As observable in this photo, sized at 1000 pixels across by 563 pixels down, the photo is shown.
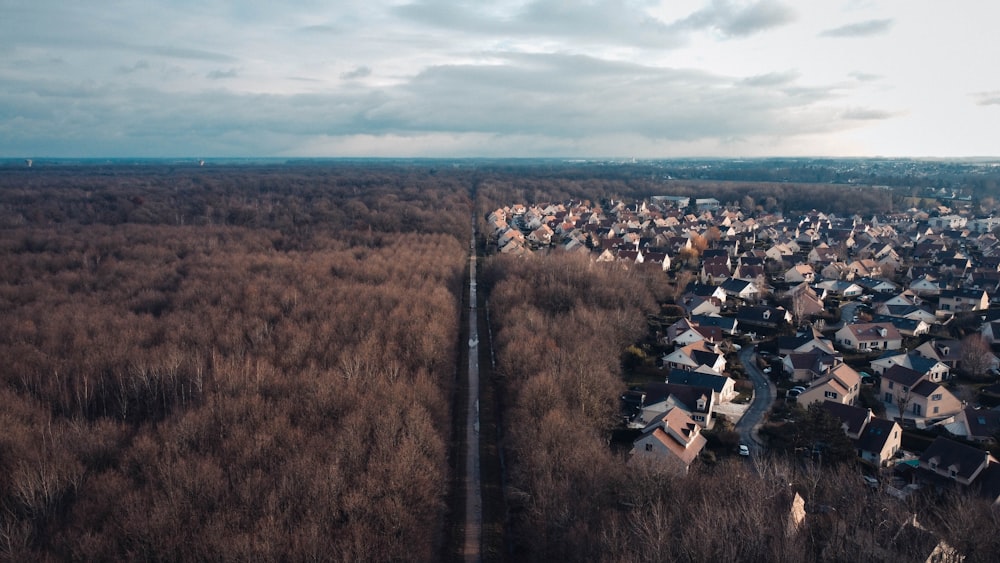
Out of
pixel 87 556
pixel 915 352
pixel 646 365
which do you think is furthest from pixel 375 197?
pixel 87 556

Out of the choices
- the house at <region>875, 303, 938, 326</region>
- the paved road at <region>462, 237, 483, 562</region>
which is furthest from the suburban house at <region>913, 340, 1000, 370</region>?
the paved road at <region>462, 237, 483, 562</region>

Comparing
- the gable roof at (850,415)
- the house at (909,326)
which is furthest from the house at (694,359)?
the house at (909,326)

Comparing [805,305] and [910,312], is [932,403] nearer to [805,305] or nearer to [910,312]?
[805,305]

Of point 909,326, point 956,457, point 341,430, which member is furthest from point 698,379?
point 909,326

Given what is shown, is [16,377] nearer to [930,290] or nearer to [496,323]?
[496,323]

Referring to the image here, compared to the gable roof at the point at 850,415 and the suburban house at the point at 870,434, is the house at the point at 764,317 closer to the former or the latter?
the gable roof at the point at 850,415

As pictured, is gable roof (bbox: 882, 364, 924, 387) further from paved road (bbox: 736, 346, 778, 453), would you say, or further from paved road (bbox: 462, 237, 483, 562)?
paved road (bbox: 462, 237, 483, 562)
